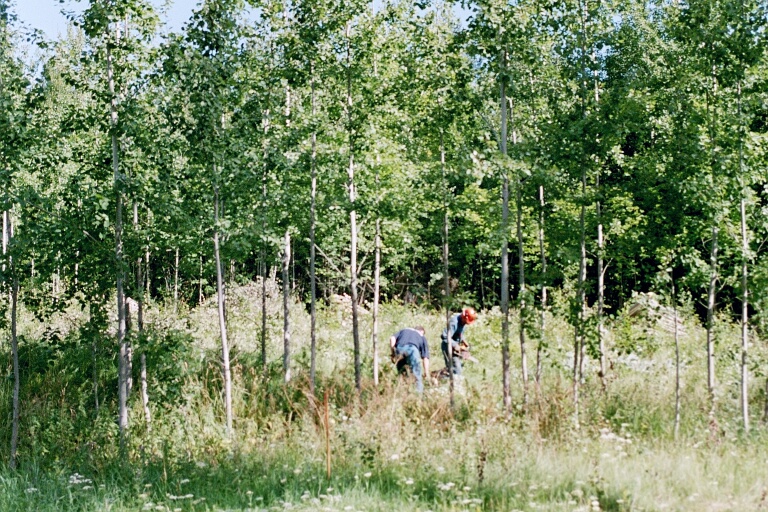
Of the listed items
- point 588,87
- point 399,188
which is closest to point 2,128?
point 399,188

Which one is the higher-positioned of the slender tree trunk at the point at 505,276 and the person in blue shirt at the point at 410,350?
the slender tree trunk at the point at 505,276

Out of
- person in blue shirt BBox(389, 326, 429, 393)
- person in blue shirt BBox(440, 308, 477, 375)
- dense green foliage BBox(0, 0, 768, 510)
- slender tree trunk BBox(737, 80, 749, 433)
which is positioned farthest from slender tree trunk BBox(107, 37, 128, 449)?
slender tree trunk BBox(737, 80, 749, 433)

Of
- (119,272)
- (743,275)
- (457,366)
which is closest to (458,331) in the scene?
(457,366)

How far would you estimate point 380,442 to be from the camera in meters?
8.68

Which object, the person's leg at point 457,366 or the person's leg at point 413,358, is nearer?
the person's leg at point 413,358

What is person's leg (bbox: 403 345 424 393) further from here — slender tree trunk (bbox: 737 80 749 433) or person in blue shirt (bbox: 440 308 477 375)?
slender tree trunk (bbox: 737 80 749 433)

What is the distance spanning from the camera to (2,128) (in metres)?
9.75

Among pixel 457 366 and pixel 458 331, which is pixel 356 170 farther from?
pixel 457 366

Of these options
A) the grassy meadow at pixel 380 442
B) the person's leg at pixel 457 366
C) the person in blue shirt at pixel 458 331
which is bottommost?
the grassy meadow at pixel 380 442

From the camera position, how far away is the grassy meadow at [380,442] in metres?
6.74

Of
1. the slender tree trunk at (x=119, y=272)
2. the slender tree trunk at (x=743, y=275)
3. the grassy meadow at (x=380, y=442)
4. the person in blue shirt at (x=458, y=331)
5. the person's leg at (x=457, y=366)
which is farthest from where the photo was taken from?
the person's leg at (x=457, y=366)

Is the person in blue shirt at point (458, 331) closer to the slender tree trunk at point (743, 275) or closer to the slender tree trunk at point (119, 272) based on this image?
the slender tree trunk at point (743, 275)

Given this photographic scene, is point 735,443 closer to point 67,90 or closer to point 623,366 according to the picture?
point 623,366

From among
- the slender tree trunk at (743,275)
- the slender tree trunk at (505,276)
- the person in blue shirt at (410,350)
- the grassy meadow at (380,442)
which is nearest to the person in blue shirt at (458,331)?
the person in blue shirt at (410,350)
